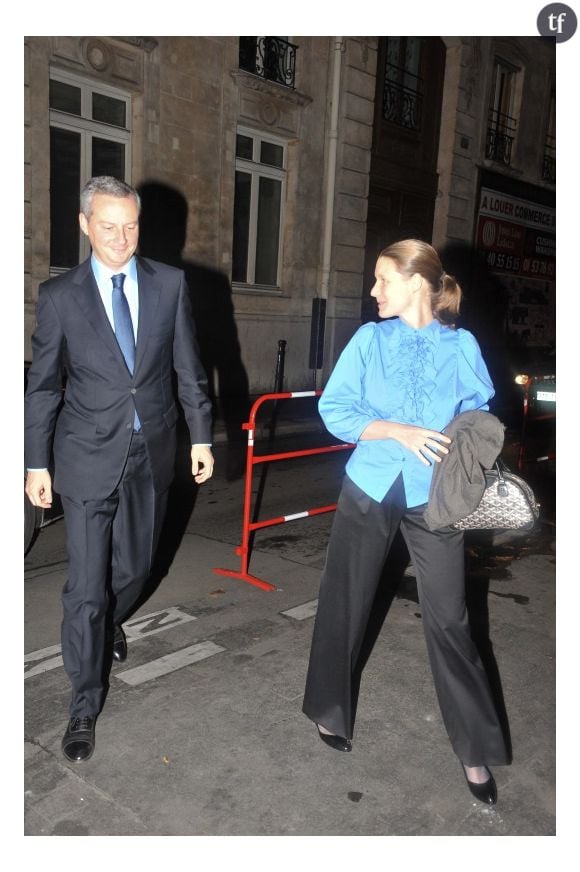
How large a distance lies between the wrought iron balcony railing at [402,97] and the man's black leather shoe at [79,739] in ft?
53.1

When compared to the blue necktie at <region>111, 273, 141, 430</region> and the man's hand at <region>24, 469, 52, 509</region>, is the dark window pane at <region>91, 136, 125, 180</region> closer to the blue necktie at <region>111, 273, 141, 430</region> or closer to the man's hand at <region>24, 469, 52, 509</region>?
the blue necktie at <region>111, 273, 141, 430</region>

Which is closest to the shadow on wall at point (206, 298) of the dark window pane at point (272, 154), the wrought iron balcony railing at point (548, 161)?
the dark window pane at point (272, 154)

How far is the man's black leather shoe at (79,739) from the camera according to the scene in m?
2.95

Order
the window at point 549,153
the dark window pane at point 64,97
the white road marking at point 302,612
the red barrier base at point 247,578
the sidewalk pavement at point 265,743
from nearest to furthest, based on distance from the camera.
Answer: the sidewalk pavement at point 265,743
the white road marking at point 302,612
the red barrier base at point 247,578
the dark window pane at point 64,97
the window at point 549,153

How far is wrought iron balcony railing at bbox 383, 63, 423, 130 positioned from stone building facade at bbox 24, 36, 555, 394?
5cm

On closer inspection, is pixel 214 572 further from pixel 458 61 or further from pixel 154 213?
pixel 458 61

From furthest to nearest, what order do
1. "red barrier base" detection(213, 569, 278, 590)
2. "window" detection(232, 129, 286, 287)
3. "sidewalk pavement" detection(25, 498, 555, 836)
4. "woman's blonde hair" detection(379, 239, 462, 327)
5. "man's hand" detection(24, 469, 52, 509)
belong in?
1. "window" detection(232, 129, 286, 287)
2. "red barrier base" detection(213, 569, 278, 590)
3. "man's hand" detection(24, 469, 52, 509)
4. "woman's blonde hair" detection(379, 239, 462, 327)
5. "sidewalk pavement" detection(25, 498, 555, 836)

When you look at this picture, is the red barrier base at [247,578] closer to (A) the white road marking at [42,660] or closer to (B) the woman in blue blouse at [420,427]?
(A) the white road marking at [42,660]

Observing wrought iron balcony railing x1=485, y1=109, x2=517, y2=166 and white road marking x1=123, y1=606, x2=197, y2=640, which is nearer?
white road marking x1=123, y1=606, x2=197, y2=640

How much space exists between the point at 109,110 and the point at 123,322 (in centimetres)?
1034

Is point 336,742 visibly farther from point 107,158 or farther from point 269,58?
point 269,58

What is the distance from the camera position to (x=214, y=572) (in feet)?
17.2

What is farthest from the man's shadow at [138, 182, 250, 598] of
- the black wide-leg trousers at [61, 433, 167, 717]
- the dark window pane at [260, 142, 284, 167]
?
the black wide-leg trousers at [61, 433, 167, 717]

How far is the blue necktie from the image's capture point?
3109mm
